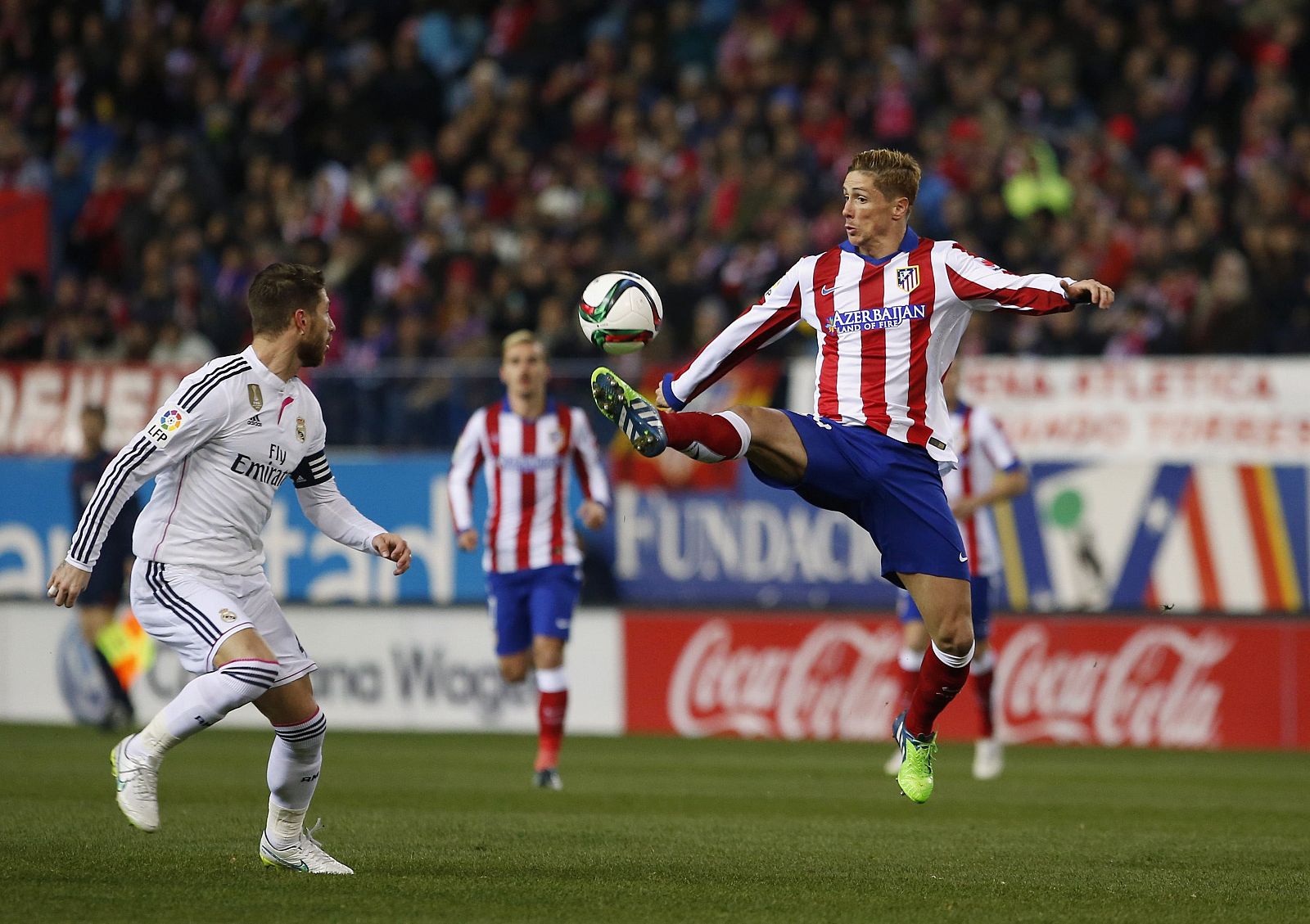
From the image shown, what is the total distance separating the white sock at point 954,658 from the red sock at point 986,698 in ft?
15.5

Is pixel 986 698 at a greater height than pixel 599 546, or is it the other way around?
pixel 599 546

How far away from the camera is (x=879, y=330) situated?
7.41m

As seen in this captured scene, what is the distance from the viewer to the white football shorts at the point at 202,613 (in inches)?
255

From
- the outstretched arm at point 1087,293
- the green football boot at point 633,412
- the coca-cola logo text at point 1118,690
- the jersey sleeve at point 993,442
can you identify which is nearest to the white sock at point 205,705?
the green football boot at point 633,412

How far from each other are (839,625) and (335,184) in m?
7.53

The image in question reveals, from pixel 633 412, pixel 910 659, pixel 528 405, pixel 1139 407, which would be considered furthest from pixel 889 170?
pixel 1139 407

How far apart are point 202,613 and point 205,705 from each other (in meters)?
0.32

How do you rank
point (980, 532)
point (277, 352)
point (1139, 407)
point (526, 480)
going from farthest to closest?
1. point (1139, 407)
2. point (980, 532)
3. point (526, 480)
4. point (277, 352)

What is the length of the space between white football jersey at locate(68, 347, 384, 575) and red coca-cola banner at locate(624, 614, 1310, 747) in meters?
8.85

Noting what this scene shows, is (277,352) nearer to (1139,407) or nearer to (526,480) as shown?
(526,480)

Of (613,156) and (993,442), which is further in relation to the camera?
(613,156)

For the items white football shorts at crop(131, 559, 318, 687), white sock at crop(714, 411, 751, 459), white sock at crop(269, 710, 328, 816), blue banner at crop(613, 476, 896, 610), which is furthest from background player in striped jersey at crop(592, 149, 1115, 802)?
blue banner at crop(613, 476, 896, 610)

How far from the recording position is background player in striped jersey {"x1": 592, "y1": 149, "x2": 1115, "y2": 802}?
7254 mm

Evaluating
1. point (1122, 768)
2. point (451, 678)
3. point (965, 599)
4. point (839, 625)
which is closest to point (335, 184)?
point (451, 678)
